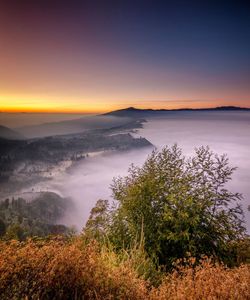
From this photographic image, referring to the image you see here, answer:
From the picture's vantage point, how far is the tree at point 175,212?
8.21 metres

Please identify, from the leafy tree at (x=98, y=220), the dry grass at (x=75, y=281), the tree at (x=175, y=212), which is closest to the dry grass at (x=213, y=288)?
the dry grass at (x=75, y=281)

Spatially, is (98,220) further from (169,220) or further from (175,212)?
(175,212)

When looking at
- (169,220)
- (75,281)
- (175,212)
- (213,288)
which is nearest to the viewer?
(213,288)

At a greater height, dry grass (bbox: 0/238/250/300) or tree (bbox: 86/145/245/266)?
dry grass (bbox: 0/238/250/300)

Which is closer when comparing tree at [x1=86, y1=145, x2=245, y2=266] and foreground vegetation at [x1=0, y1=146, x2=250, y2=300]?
foreground vegetation at [x1=0, y1=146, x2=250, y2=300]

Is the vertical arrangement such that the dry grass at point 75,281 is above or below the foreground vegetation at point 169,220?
above

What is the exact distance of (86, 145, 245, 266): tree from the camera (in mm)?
8211

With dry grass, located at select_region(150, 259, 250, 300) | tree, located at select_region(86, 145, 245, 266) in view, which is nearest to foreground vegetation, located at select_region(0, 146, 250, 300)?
tree, located at select_region(86, 145, 245, 266)

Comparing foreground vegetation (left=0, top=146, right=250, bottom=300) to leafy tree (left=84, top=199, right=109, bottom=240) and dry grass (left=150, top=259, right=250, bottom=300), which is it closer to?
leafy tree (left=84, top=199, right=109, bottom=240)

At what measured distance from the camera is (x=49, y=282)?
2367 mm

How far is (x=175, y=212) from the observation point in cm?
866

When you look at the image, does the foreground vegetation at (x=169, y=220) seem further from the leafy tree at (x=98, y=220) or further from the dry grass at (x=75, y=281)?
the dry grass at (x=75, y=281)

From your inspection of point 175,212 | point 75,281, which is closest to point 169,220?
point 175,212

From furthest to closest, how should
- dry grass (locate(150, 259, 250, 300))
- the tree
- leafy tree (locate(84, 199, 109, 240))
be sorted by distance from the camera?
leafy tree (locate(84, 199, 109, 240))
the tree
dry grass (locate(150, 259, 250, 300))
